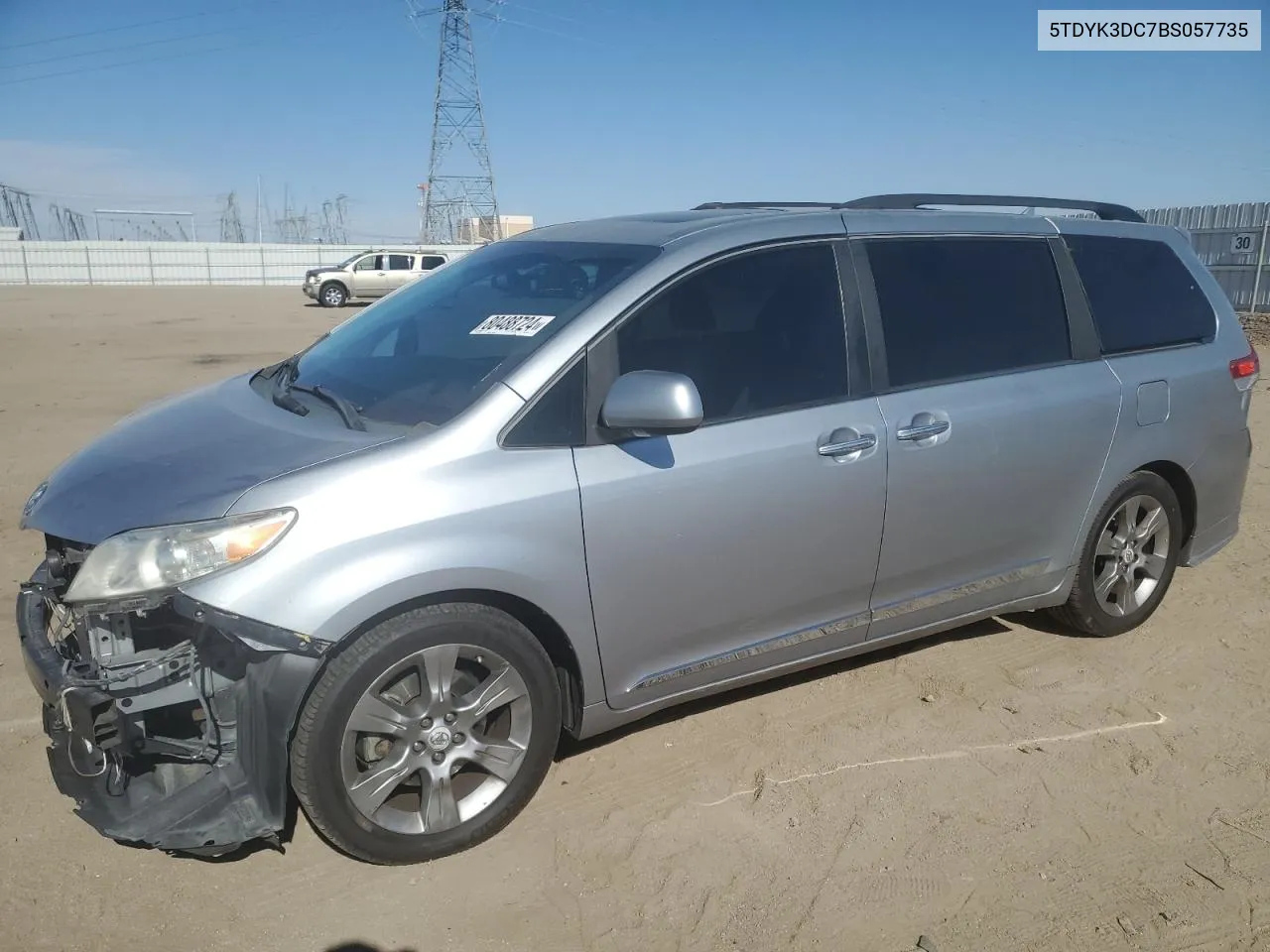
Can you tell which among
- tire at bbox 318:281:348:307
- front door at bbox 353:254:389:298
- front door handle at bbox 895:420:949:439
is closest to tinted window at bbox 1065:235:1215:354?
front door handle at bbox 895:420:949:439

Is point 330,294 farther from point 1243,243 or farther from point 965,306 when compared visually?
point 965,306

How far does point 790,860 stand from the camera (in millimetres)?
3094

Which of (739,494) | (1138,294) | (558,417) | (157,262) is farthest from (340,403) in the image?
(157,262)

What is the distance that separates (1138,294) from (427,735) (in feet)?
12.0

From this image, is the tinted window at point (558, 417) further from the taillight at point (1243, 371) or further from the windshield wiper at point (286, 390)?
the taillight at point (1243, 371)

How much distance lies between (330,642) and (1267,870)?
2.83 meters

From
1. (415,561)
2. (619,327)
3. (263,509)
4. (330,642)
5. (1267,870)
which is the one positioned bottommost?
(1267,870)

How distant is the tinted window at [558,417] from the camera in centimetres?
304

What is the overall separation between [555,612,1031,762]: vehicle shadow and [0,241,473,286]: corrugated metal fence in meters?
40.8

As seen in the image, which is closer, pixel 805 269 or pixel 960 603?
pixel 805 269

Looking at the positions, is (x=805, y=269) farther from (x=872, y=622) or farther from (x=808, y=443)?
(x=872, y=622)

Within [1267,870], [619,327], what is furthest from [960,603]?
[619,327]

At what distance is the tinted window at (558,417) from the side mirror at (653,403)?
99 mm

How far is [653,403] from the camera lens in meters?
3.00
